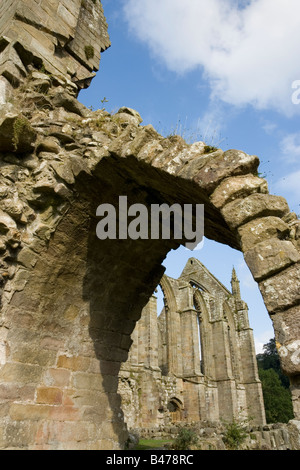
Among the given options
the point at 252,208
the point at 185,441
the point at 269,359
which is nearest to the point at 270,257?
the point at 252,208

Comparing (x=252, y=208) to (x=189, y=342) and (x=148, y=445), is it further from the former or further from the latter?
(x=189, y=342)

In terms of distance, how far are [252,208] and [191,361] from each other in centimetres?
2035

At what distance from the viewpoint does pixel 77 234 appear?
432 centimetres

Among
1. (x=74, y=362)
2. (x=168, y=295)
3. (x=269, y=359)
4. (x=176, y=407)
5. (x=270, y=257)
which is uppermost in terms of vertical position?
(x=269, y=359)

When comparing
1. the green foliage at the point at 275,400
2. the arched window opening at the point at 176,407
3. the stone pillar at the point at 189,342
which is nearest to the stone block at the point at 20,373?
the arched window opening at the point at 176,407

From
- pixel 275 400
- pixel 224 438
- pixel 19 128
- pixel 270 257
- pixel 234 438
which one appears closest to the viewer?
pixel 270 257

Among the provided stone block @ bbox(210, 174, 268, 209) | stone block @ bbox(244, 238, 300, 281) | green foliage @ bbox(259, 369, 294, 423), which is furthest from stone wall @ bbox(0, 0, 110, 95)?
green foliage @ bbox(259, 369, 294, 423)

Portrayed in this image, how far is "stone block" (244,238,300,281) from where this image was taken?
276 centimetres

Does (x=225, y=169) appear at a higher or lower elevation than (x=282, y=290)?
higher

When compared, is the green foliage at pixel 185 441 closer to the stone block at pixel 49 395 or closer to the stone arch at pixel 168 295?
the stone block at pixel 49 395

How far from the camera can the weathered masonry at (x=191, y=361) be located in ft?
52.2

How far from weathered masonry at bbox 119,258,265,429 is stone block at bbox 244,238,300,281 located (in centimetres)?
1264

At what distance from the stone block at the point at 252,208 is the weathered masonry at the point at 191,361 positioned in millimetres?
12664

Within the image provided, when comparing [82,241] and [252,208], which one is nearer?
[252,208]
